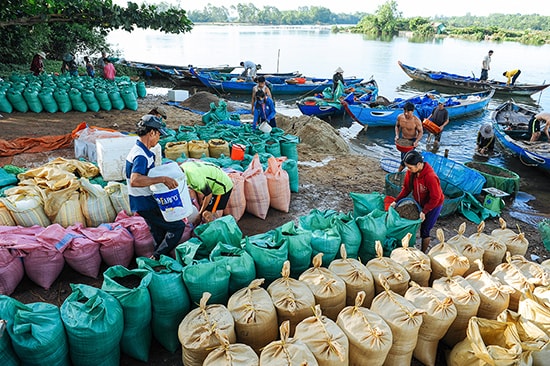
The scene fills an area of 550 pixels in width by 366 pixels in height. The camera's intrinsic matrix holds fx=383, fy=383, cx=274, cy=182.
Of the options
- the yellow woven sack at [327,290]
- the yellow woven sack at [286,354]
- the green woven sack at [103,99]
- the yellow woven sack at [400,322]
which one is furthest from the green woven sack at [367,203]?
the green woven sack at [103,99]

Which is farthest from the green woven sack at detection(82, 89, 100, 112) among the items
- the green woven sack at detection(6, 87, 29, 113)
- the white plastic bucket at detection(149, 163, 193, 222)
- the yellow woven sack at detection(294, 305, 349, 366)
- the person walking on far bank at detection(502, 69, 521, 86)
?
the person walking on far bank at detection(502, 69, 521, 86)

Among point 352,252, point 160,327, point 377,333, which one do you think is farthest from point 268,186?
point 377,333

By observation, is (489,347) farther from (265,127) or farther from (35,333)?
(265,127)

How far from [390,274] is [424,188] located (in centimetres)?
127

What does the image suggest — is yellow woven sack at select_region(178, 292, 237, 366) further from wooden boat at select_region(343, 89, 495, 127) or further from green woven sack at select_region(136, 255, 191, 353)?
wooden boat at select_region(343, 89, 495, 127)

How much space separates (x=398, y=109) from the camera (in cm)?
1179

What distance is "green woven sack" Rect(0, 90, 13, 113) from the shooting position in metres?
9.05

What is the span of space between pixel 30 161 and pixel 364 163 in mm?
5917

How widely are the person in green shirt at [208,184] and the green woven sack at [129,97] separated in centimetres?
780

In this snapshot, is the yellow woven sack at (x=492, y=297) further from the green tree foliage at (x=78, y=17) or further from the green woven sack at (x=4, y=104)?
the green woven sack at (x=4, y=104)

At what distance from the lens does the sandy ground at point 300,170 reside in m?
3.33

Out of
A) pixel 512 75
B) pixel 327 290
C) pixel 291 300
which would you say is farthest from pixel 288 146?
pixel 512 75

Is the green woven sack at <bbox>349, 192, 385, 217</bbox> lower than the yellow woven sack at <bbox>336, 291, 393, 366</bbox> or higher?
lower

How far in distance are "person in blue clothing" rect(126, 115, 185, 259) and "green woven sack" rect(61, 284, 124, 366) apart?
2.86 feet
